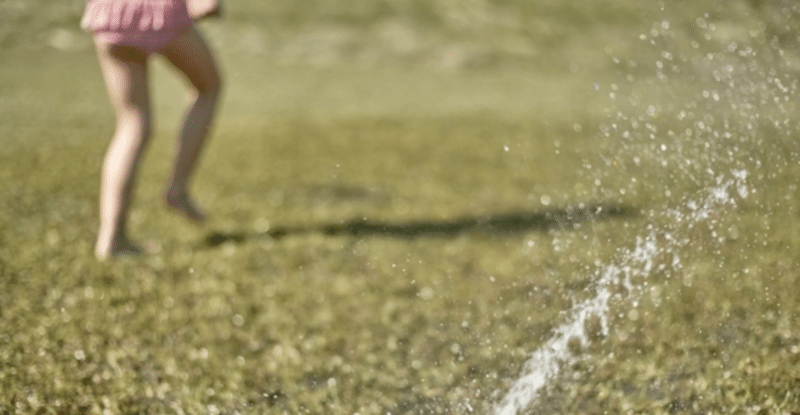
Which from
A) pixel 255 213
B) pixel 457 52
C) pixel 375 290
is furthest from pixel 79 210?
pixel 457 52

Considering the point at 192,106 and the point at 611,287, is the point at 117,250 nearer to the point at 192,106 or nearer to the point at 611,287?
the point at 192,106

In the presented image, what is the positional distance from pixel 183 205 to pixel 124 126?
24.8 inches

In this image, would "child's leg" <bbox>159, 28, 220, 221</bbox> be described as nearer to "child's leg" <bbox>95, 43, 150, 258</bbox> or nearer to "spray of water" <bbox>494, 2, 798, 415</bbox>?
"child's leg" <bbox>95, 43, 150, 258</bbox>

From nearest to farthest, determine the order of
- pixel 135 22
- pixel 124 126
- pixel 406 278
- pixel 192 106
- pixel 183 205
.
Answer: pixel 135 22 → pixel 124 126 → pixel 406 278 → pixel 192 106 → pixel 183 205

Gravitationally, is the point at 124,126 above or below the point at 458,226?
above

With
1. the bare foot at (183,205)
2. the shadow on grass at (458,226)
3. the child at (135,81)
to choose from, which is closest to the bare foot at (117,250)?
the child at (135,81)

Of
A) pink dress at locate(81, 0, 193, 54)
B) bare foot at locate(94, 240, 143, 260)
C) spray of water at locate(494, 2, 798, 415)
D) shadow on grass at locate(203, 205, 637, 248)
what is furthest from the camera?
shadow on grass at locate(203, 205, 637, 248)

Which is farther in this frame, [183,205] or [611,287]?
[183,205]

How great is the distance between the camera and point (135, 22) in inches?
155

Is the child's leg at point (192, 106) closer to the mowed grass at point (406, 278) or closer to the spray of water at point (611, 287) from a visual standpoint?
the mowed grass at point (406, 278)

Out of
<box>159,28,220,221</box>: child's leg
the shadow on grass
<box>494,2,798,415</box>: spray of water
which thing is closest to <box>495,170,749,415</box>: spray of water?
<box>494,2,798,415</box>: spray of water

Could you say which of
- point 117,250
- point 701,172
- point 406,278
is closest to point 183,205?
point 117,250

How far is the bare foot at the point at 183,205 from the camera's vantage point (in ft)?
15.2

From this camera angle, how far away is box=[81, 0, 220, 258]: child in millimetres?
3941
